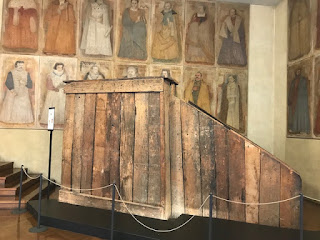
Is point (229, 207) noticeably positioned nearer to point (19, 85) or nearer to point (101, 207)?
point (101, 207)

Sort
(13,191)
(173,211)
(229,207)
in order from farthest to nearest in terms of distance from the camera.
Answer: (13,191), (173,211), (229,207)

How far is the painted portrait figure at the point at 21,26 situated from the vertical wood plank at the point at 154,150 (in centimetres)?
466

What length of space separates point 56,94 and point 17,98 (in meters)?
0.97

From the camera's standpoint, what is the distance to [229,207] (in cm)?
370

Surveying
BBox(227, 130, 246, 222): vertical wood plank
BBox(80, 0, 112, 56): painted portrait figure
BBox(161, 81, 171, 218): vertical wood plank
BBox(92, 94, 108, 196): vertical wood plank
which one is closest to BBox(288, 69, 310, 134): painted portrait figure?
BBox(227, 130, 246, 222): vertical wood plank

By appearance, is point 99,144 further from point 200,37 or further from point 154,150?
point 200,37

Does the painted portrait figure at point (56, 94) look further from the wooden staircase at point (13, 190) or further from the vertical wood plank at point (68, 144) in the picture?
the vertical wood plank at point (68, 144)

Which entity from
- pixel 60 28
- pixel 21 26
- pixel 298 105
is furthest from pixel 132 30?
pixel 298 105

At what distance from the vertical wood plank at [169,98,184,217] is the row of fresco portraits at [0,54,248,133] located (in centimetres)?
338

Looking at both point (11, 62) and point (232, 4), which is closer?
point (11, 62)

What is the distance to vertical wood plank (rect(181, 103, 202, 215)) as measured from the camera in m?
3.83

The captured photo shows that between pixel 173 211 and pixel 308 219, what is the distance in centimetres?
238

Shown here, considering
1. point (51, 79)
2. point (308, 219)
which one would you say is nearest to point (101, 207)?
point (308, 219)

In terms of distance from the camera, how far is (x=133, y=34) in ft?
23.6
